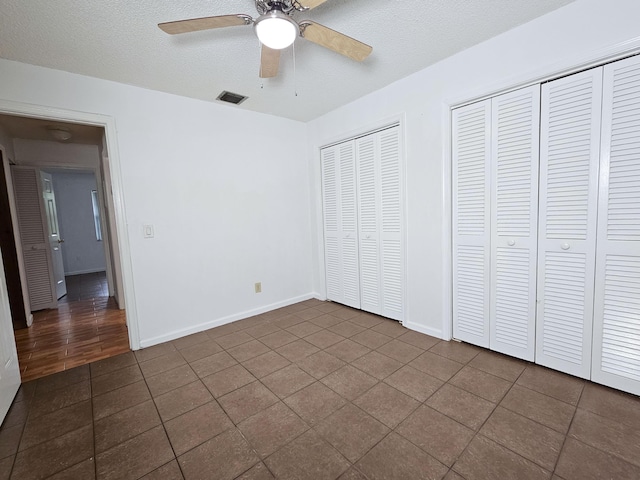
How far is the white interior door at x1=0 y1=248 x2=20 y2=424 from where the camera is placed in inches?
70.1

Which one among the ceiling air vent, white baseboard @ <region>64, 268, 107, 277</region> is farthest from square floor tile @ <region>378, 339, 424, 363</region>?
white baseboard @ <region>64, 268, 107, 277</region>

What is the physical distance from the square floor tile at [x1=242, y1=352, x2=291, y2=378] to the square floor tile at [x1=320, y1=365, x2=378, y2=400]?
418 millimetres

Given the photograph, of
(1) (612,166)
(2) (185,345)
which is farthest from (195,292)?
(1) (612,166)

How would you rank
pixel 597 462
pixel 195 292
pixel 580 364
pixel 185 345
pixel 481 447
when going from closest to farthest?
pixel 597 462 < pixel 481 447 < pixel 580 364 < pixel 185 345 < pixel 195 292

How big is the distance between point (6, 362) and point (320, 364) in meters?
2.16

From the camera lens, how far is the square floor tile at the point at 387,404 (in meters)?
1.61

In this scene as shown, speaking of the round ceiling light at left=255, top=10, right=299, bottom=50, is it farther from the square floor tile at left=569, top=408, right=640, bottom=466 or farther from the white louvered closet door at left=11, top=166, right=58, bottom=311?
the white louvered closet door at left=11, top=166, right=58, bottom=311

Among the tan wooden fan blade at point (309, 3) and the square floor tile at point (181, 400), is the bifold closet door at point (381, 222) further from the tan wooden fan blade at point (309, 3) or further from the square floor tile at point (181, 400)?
the square floor tile at point (181, 400)

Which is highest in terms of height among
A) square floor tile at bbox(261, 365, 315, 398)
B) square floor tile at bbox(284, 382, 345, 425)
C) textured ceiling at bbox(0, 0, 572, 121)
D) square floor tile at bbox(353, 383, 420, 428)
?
textured ceiling at bbox(0, 0, 572, 121)

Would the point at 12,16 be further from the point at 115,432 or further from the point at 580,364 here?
the point at 580,364

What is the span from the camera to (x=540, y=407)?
1.64 m

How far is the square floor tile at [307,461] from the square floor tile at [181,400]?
72 centimetres

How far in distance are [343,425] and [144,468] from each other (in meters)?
1.01

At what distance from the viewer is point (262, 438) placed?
151 cm
